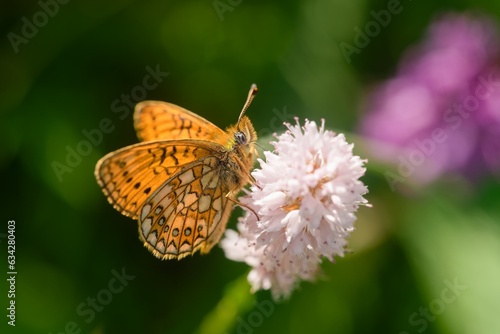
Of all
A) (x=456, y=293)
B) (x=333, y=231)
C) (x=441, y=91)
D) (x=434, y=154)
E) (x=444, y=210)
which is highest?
(x=333, y=231)

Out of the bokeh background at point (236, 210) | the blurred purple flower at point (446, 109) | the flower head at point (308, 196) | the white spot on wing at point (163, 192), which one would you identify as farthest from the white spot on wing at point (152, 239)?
the blurred purple flower at point (446, 109)

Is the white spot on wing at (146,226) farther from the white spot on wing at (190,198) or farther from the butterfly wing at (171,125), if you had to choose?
the butterfly wing at (171,125)

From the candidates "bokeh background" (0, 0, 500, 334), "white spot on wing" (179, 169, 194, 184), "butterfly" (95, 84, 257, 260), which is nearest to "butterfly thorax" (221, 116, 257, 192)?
"butterfly" (95, 84, 257, 260)

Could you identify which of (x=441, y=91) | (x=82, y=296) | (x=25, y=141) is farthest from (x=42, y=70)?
(x=441, y=91)

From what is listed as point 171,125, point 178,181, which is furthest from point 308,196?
point 171,125

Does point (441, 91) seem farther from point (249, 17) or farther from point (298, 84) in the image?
point (249, 17)

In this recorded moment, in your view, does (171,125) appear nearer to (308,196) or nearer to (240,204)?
(240,204)
